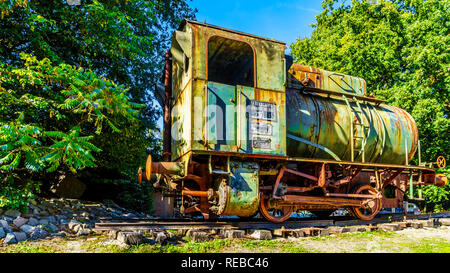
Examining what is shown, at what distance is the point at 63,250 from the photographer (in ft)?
15.4

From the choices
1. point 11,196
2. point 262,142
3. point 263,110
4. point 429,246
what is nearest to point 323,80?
point 263,110

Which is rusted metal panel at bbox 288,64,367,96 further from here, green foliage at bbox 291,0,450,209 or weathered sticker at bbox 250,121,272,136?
green foliage at bbox 291,0,450,209

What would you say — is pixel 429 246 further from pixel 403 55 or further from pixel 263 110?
pixel 403 55

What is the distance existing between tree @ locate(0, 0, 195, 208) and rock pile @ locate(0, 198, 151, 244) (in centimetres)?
93

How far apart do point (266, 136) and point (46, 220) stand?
16.5ft

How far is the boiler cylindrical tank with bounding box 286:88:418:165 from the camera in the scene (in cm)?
755

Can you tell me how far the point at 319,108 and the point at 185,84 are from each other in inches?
142

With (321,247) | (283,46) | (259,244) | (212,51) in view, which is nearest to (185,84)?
(212,51)

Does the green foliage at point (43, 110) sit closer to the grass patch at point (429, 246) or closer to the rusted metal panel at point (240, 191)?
the rusted metal panel at point (240, 191)

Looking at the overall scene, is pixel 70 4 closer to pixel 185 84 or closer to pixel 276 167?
pixel 185 84

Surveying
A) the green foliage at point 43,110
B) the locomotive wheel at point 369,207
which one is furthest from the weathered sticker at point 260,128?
the locomotive wheel at point 369,207

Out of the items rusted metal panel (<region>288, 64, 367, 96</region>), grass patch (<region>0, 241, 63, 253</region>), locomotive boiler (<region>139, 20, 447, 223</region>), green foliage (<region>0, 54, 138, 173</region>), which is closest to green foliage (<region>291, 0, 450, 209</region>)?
locomotive boiler (<region>139, 20, 447, 223</region>)

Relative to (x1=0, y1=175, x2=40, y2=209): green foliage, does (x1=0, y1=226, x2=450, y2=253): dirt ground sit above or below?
below

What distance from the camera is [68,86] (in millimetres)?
7078
